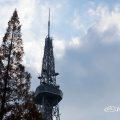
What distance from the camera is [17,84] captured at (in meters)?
30.9

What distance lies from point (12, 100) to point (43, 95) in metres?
102

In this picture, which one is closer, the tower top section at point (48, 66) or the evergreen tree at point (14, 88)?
the evergreen tree at point (14, 88)

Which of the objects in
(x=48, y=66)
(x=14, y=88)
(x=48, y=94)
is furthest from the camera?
(x=48, y=66)

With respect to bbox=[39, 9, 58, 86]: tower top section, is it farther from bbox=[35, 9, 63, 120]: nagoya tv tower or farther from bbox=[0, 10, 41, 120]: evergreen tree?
bbox=[0, 10, 41, 120]: evergreen tree

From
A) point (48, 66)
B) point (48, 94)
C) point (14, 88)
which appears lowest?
point (14, 88)

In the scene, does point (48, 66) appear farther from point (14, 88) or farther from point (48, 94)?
point (14, 88)

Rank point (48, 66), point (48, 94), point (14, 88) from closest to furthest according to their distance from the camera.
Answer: point (14, 88), point (48, 94), point (48, 66)

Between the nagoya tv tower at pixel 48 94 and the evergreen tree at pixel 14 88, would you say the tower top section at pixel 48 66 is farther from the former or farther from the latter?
the evergreen tree at pixel 14 88

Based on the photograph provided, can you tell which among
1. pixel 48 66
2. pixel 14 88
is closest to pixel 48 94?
pixel 48 66

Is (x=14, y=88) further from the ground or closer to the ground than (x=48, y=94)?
closer to the ground

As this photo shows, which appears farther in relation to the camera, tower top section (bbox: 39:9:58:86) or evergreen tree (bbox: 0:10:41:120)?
tower top section (bbox: 39:9:58:86)

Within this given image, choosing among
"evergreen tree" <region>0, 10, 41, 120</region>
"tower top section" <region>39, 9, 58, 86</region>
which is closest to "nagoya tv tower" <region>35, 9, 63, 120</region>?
"tower top section" <region>39, 9, 58, 86</region>

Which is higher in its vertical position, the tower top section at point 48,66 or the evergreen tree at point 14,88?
the tower top section at point 48,66

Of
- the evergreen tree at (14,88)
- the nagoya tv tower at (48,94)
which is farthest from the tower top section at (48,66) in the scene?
the evergreen tree at (14,88)
